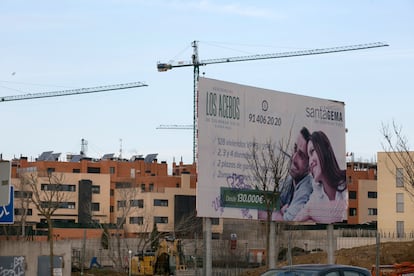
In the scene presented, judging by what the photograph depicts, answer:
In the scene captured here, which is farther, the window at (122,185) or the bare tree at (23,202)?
the window at (122,185)

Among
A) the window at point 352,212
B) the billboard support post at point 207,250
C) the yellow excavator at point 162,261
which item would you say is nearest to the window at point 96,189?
the window at point 352,212

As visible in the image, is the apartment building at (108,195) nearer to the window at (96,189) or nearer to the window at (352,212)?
the window at (96,189)

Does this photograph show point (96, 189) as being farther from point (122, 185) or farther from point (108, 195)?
point (122, 185)

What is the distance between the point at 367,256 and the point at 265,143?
13.5 m

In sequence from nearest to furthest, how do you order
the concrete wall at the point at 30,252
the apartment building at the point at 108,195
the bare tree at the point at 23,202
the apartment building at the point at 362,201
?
the concrete wall at the point at 30,252
the bare tree at the point at 23,202
the apartment building at the point at 108,195
the apartment building at the point at 362,201

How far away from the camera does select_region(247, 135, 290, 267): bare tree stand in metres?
30.0

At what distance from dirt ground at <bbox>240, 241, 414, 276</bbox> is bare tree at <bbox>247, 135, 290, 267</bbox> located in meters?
9.99

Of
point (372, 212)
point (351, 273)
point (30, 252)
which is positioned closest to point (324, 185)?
point (30, 252)

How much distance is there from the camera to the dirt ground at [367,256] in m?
40.2

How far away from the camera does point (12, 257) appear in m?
29.7

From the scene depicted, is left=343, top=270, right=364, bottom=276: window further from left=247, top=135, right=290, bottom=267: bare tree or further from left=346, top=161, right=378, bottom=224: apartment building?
left=346, top=161, right=378, bottom=224: apartment building

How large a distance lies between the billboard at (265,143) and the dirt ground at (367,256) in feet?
19.0

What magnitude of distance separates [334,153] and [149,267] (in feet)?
73.5

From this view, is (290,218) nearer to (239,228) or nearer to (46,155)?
(239,228)
